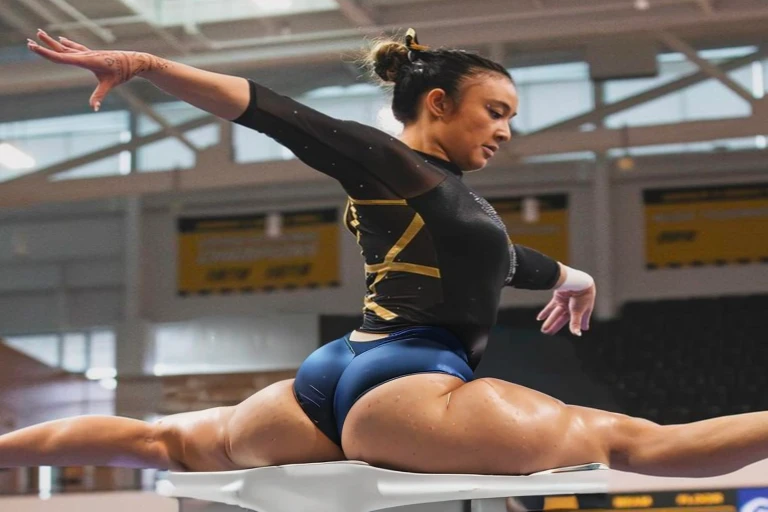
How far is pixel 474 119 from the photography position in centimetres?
133

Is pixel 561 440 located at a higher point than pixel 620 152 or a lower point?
lower

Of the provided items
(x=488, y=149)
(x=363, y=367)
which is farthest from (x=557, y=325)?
(x=363, y=367)

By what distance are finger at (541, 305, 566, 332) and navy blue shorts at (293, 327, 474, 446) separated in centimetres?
41

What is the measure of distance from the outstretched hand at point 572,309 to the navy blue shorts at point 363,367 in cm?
40

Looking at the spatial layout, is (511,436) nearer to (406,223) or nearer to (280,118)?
(406,223)

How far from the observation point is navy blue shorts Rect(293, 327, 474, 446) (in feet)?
4.03

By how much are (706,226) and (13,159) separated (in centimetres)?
407

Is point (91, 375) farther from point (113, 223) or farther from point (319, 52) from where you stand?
point (319, 52)

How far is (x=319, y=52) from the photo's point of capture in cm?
521

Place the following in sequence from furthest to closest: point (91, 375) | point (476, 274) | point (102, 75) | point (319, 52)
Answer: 1. point (91, 375)
2. point (319, 52)
3. point (476, 274)
4. point (102, 75)

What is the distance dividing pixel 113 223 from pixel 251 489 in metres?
5.82

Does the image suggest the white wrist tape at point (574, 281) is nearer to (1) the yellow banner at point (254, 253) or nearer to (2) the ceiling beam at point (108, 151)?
(2) the ceiling beam at point (108, 151)

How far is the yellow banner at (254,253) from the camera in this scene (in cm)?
651

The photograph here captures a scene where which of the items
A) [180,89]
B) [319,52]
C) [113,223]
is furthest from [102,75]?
[113,223]
